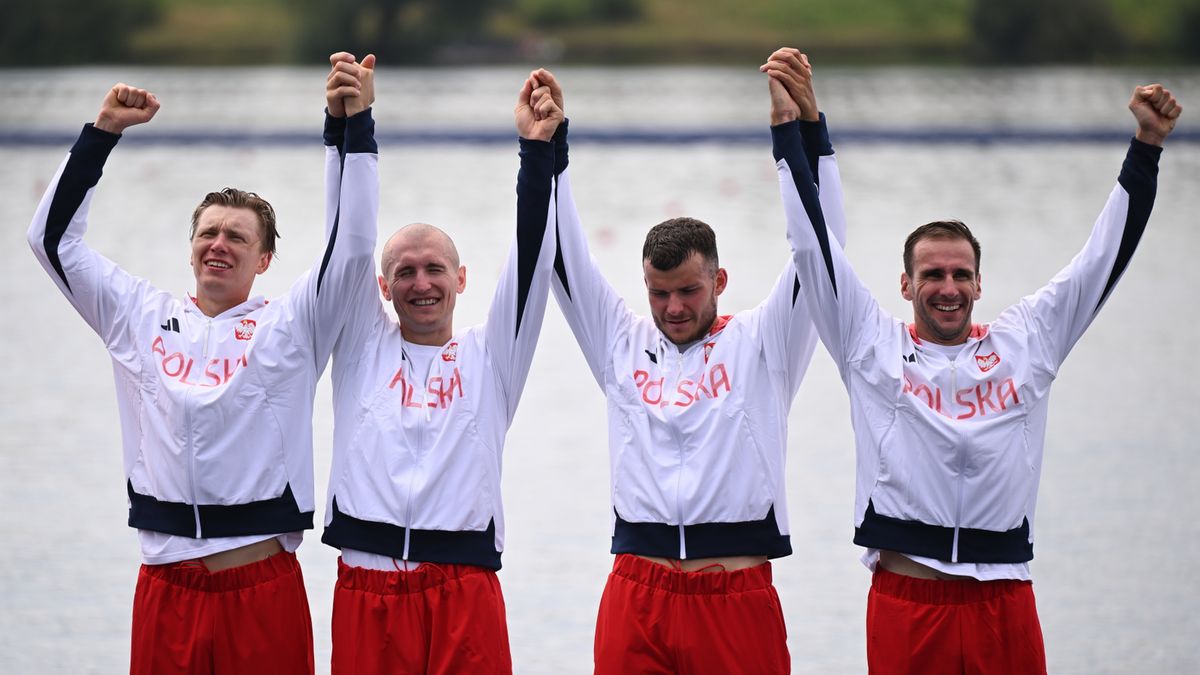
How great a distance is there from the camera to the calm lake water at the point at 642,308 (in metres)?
6.13

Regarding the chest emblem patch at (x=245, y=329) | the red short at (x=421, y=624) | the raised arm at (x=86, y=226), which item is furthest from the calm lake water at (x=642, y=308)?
the chest emblem patch at (x=245, y=329)

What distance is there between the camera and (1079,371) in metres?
10.2

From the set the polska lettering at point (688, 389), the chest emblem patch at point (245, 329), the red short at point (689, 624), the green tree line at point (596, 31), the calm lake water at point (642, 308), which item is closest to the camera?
the red short at point (689, 624)

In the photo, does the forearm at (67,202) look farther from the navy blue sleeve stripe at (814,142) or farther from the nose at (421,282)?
the navy blue sleeve stripe at (814,142)

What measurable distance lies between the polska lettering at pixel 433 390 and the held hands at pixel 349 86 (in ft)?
2.27

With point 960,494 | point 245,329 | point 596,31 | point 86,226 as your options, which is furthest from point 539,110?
point 596,31

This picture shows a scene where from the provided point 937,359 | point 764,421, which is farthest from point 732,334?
point 937,359

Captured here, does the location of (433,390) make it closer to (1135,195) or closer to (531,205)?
(531,205)

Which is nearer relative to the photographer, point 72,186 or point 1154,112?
point 1154,112

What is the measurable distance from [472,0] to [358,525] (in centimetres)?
4410

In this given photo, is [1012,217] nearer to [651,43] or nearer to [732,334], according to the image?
[732,334]

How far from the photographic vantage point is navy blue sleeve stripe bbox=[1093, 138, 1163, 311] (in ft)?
12.7

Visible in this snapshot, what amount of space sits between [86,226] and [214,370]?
51cm

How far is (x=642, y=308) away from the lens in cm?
1135
